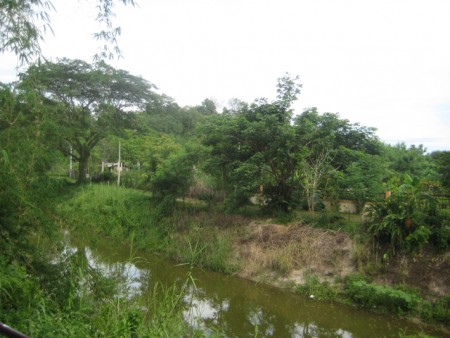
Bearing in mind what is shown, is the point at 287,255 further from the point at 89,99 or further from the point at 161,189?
the point at 89,99

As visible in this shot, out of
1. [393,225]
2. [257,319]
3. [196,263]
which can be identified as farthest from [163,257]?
[393,225]

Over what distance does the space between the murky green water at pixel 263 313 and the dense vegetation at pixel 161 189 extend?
1.89ft

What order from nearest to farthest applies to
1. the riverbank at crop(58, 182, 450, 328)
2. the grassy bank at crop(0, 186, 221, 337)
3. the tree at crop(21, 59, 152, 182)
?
the grassy bank at crop(0, 186, 221, 337), the riverbank at crop(58, 182, 450, 328), the tree at crop(21, 59, 152, 182)

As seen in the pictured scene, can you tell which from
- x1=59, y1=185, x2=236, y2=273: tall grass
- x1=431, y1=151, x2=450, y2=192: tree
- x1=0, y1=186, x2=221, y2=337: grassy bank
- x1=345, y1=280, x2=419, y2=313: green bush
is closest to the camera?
x1=0, y1=186, x2=221, y2=337: grassy bank

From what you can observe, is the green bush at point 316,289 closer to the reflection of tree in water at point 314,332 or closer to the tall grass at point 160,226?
the reflection of tree in water at point 314,332

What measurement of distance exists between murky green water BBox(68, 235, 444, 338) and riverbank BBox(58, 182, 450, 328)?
0.38 m

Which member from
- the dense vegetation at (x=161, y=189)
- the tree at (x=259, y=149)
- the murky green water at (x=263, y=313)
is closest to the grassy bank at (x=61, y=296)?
the dense vegetation at (x=161, y=189)

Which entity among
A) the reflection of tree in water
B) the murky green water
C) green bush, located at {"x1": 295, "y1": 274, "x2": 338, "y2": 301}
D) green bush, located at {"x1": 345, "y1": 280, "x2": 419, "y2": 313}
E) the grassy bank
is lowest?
the reflection of tree in water

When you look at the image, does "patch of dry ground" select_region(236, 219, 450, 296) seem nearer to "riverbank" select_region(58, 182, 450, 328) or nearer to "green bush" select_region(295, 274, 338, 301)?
"riverbank" select_region(58, 182, 450, 328)

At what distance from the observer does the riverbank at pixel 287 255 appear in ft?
25.7

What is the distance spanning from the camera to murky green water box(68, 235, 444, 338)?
7.05m

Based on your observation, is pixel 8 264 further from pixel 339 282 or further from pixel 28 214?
pixel 339 282

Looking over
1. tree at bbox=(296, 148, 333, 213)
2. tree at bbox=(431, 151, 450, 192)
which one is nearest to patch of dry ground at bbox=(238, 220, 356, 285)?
tree at bbox=(296, 148, 333, 213)

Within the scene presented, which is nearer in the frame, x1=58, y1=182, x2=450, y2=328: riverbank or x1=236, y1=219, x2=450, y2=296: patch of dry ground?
x1=58, y1=182, x2=450, y2=328: riverbank
